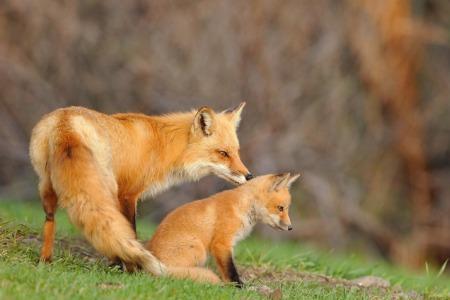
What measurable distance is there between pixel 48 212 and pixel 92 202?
0.90 meters

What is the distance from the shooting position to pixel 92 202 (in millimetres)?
7207

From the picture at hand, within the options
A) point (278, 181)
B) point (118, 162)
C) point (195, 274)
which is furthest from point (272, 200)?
point (118, 162)

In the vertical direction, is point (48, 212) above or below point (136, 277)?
above

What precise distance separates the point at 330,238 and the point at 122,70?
5691 millimetres

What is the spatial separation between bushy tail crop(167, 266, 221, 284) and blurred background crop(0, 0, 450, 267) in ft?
32.3

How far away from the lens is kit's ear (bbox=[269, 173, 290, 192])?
8938mm

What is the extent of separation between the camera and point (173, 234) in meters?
8.22

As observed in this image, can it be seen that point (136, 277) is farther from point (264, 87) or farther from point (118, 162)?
point (264, 87)

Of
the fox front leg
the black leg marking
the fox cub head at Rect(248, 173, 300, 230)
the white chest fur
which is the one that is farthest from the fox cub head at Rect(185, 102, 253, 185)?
the black leg marking

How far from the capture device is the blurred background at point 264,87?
60.2 ft

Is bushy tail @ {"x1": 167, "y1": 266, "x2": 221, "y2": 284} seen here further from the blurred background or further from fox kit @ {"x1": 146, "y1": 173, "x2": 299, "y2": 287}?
the blurred background

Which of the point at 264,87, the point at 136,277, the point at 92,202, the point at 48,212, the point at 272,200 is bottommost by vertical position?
the point at 136,277

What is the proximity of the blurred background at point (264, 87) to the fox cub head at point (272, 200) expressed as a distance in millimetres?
8659

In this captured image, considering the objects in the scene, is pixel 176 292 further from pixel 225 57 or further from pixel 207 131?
pixel 225 57
